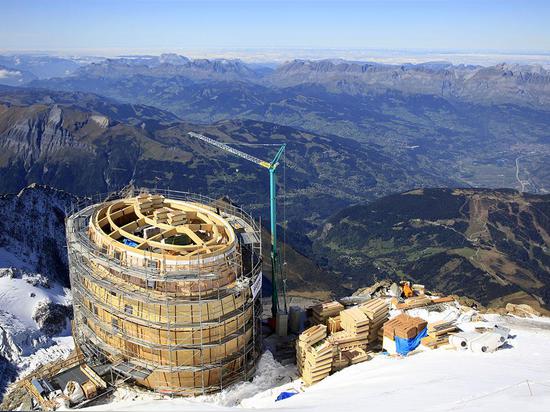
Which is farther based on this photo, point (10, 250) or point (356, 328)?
point (10, 250)

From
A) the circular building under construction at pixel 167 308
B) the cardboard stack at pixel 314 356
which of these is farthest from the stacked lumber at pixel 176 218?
the cardboard stack at pixel 314 356

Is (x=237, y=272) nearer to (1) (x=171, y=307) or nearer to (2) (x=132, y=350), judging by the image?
(1) (x=171, y=307)

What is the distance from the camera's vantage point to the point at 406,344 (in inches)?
1923

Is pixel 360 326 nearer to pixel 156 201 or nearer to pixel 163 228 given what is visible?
pixel 163 228

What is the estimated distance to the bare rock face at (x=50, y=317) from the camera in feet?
197

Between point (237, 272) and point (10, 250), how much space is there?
4959 centimetres

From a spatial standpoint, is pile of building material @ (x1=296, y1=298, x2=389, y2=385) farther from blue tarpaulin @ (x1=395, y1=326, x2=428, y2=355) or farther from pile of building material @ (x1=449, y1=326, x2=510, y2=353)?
pile of building material @ (x1=449, y1=326, x2=510, y2=353)

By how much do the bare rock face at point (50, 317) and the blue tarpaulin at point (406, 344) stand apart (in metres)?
41.0

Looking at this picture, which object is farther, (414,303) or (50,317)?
(50,317)

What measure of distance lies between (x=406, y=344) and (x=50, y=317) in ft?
141

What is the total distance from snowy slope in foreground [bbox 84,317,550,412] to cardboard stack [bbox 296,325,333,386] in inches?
45.6

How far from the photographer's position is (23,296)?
207 feet

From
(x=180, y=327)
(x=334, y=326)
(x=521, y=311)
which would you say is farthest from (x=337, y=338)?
(x=521, y=311)

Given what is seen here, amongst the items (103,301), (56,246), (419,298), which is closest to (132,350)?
(103,301)
